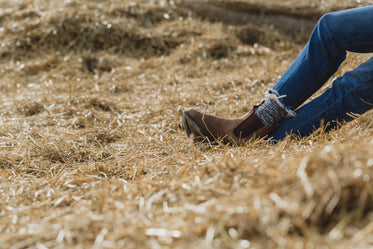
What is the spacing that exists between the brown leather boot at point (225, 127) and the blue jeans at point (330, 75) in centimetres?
10

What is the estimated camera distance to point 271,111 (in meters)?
1.38

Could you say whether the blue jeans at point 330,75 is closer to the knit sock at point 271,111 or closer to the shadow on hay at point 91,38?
the knit sock at point 271,111

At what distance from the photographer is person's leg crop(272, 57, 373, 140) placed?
127 centimetres

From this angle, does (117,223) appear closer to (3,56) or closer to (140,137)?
(140,137)

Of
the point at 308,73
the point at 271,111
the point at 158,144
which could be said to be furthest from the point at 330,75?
the point at 158,144

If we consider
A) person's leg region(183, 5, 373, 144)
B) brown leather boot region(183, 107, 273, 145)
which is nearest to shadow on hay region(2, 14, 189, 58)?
brown leather boot region(183, 107, 273, 145)

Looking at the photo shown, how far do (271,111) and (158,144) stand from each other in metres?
0.59

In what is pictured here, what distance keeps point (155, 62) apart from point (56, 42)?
1.32 meters

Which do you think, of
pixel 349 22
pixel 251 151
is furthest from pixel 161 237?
pixel 349 22

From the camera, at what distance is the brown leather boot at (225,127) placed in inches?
55.5

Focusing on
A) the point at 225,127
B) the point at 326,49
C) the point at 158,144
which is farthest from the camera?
the point at 158,144

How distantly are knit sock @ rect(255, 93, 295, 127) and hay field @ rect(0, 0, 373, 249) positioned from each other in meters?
0.11

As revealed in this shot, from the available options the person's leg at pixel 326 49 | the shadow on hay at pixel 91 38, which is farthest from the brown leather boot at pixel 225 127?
the shadow on hay at pixel 91 38

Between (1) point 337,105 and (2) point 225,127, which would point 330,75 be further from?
(2) point 225,127
